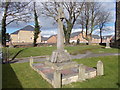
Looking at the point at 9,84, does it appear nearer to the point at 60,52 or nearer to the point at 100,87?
the point at 60,52

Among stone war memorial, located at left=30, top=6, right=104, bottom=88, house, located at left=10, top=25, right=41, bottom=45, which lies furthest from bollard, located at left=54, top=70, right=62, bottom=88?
house, located at left=10, top=25, right=41, bottom=45

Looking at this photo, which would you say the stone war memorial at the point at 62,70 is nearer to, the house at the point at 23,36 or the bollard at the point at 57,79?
the bollard at the point at 57,79

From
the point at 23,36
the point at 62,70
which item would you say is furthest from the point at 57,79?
the point at 23,36

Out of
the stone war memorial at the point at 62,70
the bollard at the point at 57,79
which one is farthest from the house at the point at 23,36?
the bollard at the point at 57,79

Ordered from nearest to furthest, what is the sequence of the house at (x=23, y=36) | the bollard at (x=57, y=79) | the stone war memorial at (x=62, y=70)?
the bollard at (x=57, y=79) < the stone war memorial at (x=62, y=70) < the house at (x=23, y=36)

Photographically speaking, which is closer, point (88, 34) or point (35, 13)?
point (35, 13)

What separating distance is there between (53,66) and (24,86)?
235 cm

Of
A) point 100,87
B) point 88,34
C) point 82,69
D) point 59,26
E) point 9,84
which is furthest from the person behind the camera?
point 88,34

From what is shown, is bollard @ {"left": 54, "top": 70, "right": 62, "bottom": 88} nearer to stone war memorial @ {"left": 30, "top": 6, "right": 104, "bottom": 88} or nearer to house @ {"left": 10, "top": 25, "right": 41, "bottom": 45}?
stone war memorial @ {"left": 30, "top": 6, "right": 104, "bottom": 88}

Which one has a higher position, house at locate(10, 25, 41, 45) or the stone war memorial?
house at locate(10, 25, 41, 45)

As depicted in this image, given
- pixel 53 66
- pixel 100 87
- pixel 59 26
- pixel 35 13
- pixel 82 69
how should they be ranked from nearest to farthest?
pixel 100 87
pixel 82 69
pixel 53 66
pixel 59 26
pixel 35 13

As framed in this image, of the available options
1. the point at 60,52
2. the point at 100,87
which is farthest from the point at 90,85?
the point at 60,52

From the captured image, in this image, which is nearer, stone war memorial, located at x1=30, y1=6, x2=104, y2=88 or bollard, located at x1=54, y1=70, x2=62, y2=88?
bollard, located at x1=54, y1=70, x2=62, y2=88

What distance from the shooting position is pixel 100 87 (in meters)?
4.98
